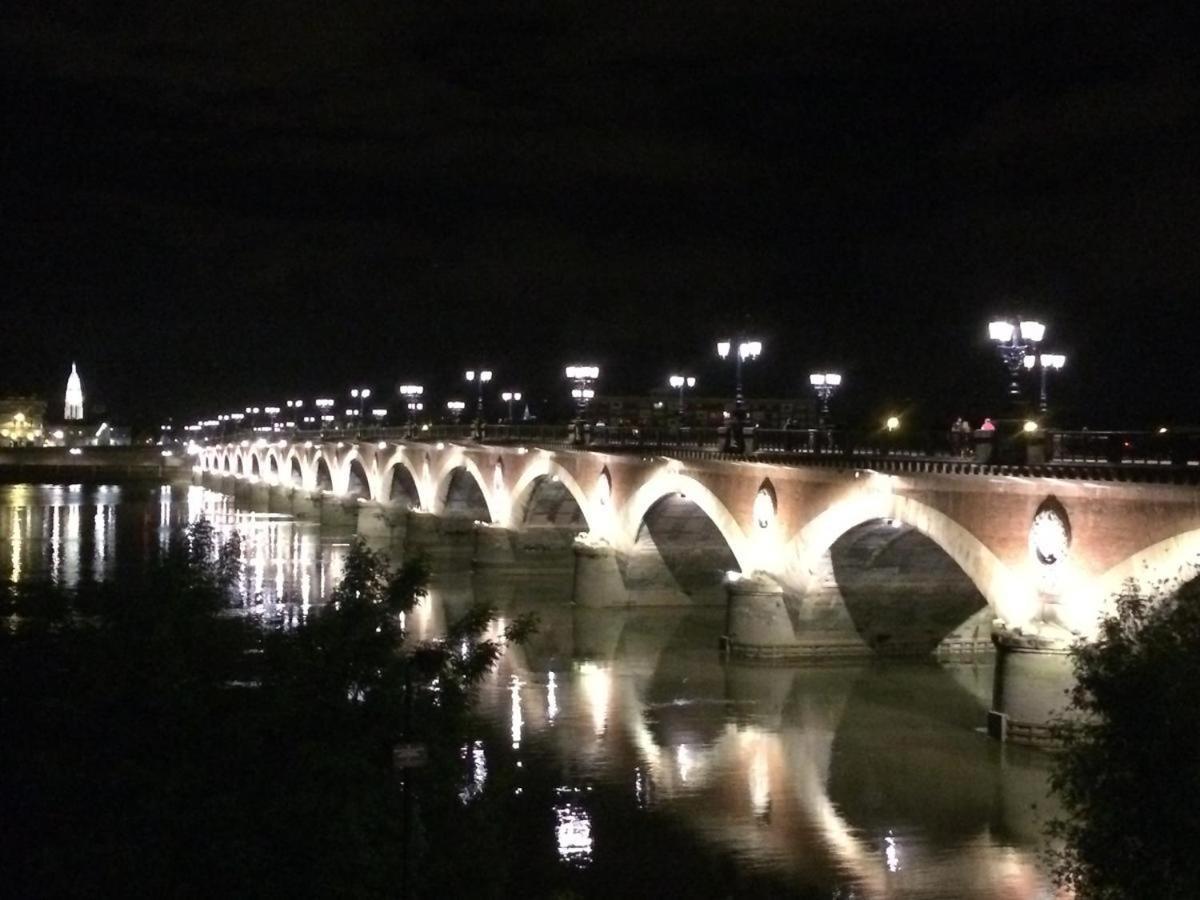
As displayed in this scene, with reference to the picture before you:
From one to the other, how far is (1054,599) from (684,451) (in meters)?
18.5

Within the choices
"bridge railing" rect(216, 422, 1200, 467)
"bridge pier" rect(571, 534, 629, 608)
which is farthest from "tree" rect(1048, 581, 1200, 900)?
"bridge pier" rect(571, 534, 629, 608)

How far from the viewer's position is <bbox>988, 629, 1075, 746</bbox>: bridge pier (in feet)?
85.0

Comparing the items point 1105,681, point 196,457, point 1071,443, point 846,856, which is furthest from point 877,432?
point 196,457

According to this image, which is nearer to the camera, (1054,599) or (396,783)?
(396,783)

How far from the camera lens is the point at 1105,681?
46.4 ft

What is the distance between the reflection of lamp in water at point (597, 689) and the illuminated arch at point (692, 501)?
4.39 m

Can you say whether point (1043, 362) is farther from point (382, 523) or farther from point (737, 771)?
point (382, 523)

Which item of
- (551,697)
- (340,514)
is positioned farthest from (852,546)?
(340,514)

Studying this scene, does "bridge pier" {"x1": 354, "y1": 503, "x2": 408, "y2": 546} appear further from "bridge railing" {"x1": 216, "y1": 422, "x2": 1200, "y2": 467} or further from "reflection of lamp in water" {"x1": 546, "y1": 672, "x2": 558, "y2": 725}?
"reflection of lamp in water" {"x1": 546, "y1": 672, "x2": 558, "y2": 725}

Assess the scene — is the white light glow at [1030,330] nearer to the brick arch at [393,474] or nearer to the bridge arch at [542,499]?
the bridge arch at [542,499]

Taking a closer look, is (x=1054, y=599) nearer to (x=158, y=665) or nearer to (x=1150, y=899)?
(x=1150, y=899)

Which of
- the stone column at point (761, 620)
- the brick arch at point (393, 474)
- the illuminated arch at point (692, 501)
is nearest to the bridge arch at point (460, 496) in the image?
the brick arch at point (393, 474)

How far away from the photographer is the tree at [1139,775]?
1271 centimetres

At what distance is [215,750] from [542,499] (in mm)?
47029
